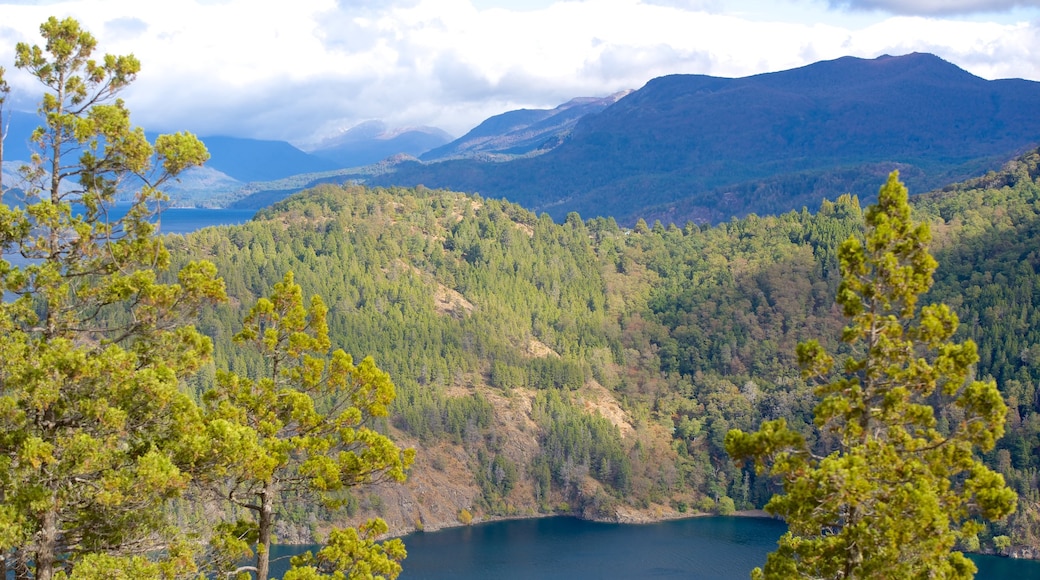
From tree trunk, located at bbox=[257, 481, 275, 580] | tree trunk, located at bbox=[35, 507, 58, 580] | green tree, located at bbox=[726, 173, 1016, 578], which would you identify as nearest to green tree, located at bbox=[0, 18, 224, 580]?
tree trunk, located at bbox=[35, 507, 58, 580]

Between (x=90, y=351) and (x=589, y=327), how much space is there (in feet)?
498

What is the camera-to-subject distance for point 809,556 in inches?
763

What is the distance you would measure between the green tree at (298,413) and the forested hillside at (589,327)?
94.9 m

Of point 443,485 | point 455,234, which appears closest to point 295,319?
point 443,485

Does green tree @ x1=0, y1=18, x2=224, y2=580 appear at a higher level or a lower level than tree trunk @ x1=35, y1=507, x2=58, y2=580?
higher

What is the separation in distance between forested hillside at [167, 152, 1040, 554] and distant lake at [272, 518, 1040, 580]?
195 inches

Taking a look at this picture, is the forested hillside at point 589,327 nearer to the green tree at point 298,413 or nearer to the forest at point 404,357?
the forest at point 404,357

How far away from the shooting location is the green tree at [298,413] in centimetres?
2162

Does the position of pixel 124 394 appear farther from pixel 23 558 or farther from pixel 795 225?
pixel 795 225

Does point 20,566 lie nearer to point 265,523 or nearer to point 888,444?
point 265,523

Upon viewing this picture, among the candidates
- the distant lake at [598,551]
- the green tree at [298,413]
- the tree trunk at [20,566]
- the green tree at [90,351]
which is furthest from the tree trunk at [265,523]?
the distant lake at [598,551]

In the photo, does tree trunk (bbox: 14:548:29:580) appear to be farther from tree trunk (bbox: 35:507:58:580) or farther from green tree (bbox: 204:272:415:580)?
green tree (bbox: 204:272:415:580)

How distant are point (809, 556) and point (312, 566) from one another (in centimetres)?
1104

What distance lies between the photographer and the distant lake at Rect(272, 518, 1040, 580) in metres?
100
